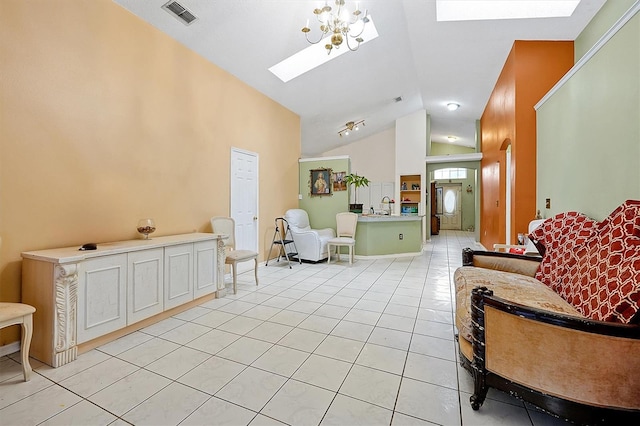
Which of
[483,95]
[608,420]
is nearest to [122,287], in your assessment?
[608,420]

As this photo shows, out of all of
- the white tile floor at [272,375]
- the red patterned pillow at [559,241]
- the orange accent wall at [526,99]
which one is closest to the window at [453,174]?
the orange accent wall at [526,99]

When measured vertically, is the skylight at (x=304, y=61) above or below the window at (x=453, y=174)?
above

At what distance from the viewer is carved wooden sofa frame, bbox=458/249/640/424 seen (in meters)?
1.19

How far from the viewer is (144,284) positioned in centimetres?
259

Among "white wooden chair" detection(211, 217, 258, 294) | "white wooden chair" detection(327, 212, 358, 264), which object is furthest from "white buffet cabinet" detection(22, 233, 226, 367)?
"white wooden chair" detection(327, 212, 358, 264)

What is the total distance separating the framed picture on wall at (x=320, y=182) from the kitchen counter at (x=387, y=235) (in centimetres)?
98

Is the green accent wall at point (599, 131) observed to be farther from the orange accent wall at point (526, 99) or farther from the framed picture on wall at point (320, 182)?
the framed picture on wall at point (320, 182)

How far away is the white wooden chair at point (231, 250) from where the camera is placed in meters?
3.65

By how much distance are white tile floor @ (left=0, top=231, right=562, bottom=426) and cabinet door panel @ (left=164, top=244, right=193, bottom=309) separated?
202 mm

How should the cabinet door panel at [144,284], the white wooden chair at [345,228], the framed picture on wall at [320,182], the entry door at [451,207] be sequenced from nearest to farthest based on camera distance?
the cabinet door panel at [144,284] → the white wooden chair at [345,228] → the framed picture on wall at [320,182] → the entry door at [451,207]

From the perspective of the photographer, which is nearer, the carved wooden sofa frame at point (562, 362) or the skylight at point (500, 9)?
the carved wooden sofa frame at point (562, 362)

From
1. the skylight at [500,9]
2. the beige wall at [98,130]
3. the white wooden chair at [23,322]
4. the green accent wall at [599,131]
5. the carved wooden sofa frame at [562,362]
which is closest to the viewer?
the carved wooden sofa frame at [562,362]

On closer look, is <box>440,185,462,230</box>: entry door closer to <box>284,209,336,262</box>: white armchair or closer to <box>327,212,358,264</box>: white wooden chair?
<box>327,212,358,264</box>: white wooden chair

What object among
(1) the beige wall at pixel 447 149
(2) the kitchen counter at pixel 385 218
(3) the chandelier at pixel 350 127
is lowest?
(2) the kitchen counter at pixel 385 218
